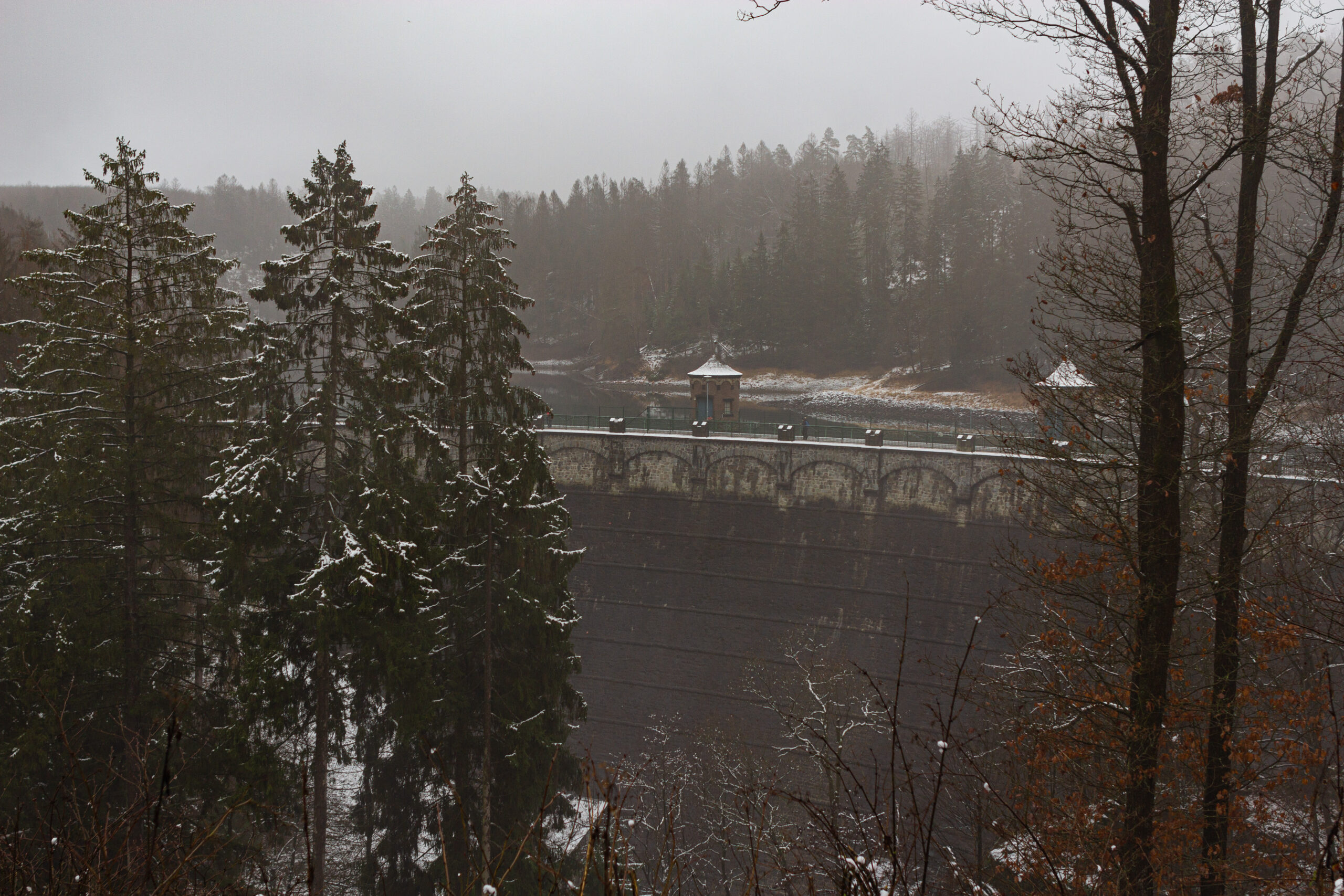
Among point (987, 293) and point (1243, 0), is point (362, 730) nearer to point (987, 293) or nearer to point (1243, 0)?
point (1243, 0)

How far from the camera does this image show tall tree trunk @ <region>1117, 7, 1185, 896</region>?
5.04m

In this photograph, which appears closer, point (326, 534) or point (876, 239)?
point (326, 534)

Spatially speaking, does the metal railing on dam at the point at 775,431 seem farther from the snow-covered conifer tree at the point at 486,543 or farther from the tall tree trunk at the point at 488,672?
the tall tree trunk at the point at 488,672

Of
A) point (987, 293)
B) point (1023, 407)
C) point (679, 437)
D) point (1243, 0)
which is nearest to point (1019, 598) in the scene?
point (679, 437)

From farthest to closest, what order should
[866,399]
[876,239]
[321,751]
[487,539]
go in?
[876,239] < [866,399] < [487,539] < [321,751]

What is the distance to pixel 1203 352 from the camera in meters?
5.22

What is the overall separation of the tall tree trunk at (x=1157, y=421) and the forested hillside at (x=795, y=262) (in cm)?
2185

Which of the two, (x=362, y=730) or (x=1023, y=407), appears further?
(x=1023, y=407)

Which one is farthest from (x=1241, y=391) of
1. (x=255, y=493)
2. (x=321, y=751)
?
(x=321, y=751)

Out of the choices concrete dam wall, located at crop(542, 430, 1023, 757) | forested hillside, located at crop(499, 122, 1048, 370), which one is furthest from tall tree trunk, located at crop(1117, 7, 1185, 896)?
forested hillside, located at crop(499, 122, 1048, 370)

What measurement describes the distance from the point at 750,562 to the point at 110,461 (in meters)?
17.0

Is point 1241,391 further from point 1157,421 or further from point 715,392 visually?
point 715,392

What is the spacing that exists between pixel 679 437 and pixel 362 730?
1458 cm

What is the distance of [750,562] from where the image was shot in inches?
940
